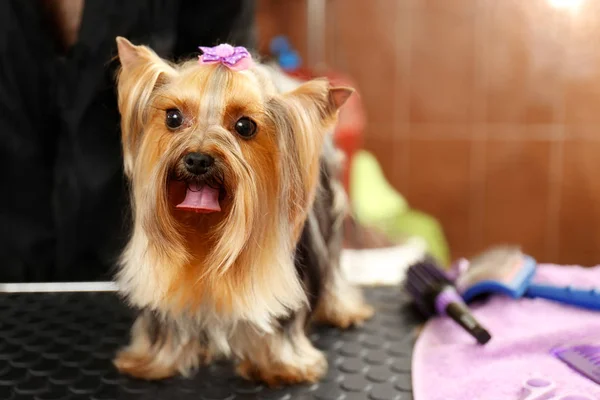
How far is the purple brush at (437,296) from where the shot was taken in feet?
3.32

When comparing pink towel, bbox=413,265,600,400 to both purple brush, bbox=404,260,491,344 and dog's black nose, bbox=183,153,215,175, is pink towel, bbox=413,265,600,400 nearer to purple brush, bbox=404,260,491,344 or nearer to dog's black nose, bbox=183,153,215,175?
purple brush, bbox=404,260,491,344

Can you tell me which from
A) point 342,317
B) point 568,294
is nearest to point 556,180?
point 568,294

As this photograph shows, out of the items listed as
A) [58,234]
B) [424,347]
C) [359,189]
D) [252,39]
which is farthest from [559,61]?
[58,234]

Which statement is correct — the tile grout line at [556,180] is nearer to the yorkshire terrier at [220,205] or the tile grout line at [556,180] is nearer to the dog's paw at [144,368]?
the yorkshire terrier at [220,205]

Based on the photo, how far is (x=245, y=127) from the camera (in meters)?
0.78

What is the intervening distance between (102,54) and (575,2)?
189 cm

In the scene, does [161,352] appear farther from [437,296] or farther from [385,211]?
[385,211]

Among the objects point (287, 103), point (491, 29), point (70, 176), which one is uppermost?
point (491, 29)

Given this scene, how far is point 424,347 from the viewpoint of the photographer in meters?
1.01

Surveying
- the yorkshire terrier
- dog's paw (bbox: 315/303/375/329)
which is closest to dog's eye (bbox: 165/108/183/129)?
the yorkshire terrier

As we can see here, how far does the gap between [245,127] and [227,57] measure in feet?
0.29

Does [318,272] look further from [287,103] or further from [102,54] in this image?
[102,54]

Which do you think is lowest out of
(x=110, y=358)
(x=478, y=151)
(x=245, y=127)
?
(x=110, y=358)

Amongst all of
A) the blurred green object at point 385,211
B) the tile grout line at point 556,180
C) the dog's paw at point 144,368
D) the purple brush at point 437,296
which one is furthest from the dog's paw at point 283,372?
the tile grout line at point 556,180
